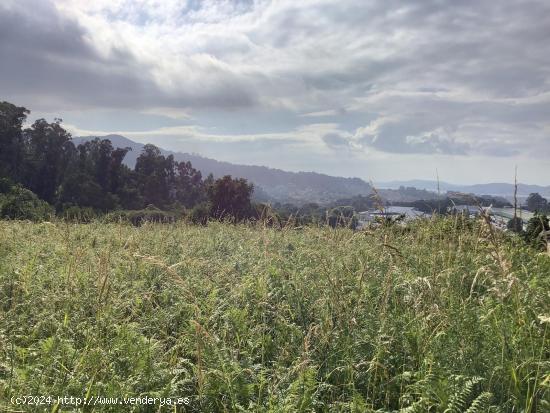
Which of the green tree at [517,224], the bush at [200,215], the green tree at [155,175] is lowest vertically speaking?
the bush at [200,215]

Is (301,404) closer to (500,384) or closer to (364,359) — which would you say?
(364,359)

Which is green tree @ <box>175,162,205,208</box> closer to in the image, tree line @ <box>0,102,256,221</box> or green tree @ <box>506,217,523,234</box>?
tree line @ <box>0,102,256,221</box>

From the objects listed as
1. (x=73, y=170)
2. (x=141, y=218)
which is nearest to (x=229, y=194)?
(x=141, y=218)

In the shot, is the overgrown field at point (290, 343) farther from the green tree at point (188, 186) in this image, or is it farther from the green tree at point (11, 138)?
the green tree at point (188, 186)

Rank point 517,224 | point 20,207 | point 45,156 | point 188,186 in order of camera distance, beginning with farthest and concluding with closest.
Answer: point 188,186, point 45,156, point 20,207, point 517,224

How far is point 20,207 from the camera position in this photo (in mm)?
30047

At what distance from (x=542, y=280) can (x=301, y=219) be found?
6.81 metres

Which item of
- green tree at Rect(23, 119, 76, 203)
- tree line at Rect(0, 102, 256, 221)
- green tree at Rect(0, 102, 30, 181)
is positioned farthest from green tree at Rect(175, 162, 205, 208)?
green tree at Rect(0, 102, 30, 181)

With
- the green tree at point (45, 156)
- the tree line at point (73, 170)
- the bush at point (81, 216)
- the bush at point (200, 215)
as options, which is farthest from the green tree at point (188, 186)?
the bush at point (81, 216)

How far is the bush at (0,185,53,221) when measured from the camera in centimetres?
2305

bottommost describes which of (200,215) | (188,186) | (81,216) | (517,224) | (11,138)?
(200,215)

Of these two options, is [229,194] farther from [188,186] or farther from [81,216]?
[188,186]

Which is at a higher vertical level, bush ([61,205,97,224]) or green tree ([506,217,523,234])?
green tree ([506,217,523,234])

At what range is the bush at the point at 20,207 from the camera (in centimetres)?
2305
